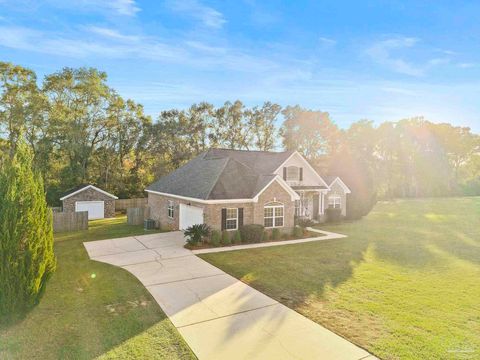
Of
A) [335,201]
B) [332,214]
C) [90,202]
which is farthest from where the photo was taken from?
[90,202]

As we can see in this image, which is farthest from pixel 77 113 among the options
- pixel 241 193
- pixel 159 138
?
pixel 241 193

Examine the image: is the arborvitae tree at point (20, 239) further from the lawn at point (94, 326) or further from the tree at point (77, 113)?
the tree at point (77, 113)

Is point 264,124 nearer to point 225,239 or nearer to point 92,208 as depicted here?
point 92,208

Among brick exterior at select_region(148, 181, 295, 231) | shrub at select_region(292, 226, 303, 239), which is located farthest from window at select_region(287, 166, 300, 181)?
shrub at select_region(292, 226, 303, 239)

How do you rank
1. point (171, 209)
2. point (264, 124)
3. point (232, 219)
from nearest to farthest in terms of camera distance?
point (232, 219), point (171, 209), point (264, 124)

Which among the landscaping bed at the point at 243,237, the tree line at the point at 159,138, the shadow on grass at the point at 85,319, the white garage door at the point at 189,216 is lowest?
the shadow on grass at the point at 85,319

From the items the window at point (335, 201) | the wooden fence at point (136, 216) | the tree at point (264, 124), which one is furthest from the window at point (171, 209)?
the tree at point (264, 124)

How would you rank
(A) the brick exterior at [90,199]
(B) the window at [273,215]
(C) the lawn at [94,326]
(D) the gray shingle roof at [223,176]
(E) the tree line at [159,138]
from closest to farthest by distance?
1. (C) the lawn at [94,326]
2. (D) the gray shingle roof at [223,176]
3. (B) the window at [273,215]
4. (A) the brick exterior at [90,199]
5. (E) the tree line at [159,138]
